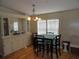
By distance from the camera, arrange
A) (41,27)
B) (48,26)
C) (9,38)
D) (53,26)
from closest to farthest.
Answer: (9,38)
(53,26)
(48,26)
(41,27)

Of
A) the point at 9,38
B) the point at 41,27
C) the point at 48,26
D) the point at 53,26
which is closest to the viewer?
the point at 9,38

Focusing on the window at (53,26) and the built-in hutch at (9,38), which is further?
the window at (53,26)

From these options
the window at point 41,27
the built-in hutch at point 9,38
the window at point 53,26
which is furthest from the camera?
the window at point 41,27

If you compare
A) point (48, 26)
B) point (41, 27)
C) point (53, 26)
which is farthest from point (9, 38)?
point (53, 26)

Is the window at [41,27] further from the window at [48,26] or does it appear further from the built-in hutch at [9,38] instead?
the built-in hutch at [9,38]

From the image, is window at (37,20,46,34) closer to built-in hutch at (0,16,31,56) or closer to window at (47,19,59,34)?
window at (47,19,59,34)

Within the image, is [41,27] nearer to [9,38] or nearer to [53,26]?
[53,26]

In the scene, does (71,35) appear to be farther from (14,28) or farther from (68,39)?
(14,28)

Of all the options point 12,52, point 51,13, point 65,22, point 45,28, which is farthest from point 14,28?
point 65,22

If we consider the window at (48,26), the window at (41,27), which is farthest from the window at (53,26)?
the window at (41,27)

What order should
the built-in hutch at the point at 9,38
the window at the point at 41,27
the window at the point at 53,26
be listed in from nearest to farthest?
the built-in hutch at the point at 9,38, the window at the point at 53,26, the window at the point at 41,27

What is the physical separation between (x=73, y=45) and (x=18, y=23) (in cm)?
388

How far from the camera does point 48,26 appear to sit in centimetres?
602

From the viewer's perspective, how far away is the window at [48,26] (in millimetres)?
5701
